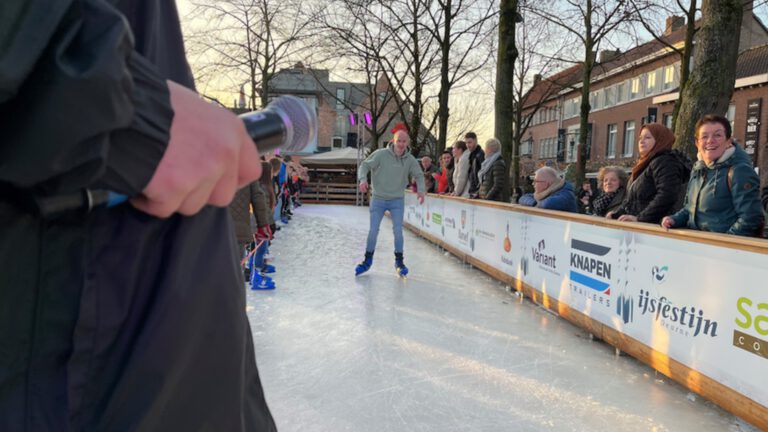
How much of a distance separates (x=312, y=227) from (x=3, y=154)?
41.0 feet

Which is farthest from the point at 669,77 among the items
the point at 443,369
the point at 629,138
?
the point at 443,369

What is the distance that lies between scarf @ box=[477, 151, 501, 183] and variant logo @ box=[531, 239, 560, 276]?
280 cm

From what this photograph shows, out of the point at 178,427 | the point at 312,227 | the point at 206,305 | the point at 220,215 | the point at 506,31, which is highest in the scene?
the point at 506,31

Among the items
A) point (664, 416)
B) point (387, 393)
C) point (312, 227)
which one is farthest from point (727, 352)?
point (312, 227)

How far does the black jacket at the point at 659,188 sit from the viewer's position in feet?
14.2

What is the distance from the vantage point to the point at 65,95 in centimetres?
43

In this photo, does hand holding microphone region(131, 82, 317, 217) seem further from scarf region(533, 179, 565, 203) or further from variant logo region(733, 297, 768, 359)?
scarf region(533, 179, 565, 203)

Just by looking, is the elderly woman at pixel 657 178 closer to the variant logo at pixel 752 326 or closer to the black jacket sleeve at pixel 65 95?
the variant logo at pixel 752 326

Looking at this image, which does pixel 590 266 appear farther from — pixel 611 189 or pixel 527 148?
pixel 527 148

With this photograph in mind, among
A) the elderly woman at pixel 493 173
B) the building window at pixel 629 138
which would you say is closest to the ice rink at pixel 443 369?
the elderly woman at pixel 493 173

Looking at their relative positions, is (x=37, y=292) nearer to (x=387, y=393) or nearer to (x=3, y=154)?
(x=3, y=154)

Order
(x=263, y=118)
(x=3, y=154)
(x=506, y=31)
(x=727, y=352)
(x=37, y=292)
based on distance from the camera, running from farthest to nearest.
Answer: (x=506, y=31), (x=727, y=352), (x=263, y=118), (x=37, y=292), (x=3, y=154)

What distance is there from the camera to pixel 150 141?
504mm

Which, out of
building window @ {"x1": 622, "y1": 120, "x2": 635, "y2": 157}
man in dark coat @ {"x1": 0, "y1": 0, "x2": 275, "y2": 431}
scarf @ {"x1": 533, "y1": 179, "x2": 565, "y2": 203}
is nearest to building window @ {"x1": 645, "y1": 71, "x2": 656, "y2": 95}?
building window @ {"x1": 622, "y1": 120, "x2": 635, "y2": 157}
